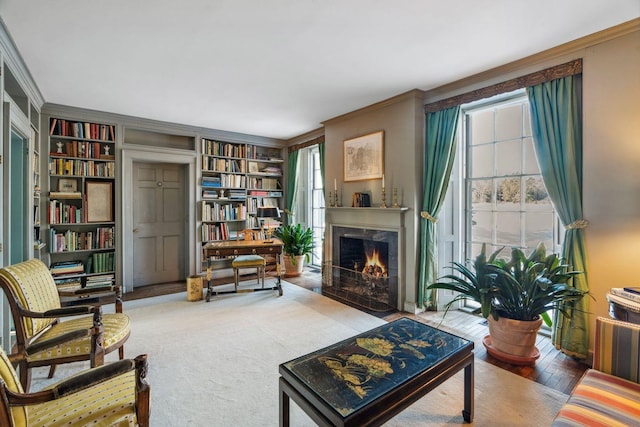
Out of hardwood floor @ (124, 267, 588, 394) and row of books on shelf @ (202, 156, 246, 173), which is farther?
row of books on shelf @ (202, 156, 246, 173)

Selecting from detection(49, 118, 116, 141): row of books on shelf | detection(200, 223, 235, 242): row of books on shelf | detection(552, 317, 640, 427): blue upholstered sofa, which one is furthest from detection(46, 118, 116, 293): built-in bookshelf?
detection(552, 317, 640, 427): blue upholstered sofa

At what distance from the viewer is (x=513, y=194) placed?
3119 mm

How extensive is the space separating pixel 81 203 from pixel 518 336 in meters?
5.41

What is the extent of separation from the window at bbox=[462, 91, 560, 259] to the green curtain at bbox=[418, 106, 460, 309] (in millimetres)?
299

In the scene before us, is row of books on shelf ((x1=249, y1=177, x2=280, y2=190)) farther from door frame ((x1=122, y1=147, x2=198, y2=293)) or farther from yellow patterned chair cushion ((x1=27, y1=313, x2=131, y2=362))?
yellow patterned chair cushion ((x1=27, y1=313, x2=131, y2=362))

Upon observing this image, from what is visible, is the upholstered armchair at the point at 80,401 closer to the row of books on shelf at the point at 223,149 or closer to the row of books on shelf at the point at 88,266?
the row of books on shelf at the point at 88,266

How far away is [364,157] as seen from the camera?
13.5 ft

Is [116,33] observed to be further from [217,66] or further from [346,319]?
[346,319]

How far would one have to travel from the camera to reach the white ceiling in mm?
1994

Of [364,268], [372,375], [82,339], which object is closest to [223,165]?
[364,268]

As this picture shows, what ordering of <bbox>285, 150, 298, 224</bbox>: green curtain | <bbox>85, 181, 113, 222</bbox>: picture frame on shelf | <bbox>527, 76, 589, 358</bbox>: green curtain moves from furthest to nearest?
<bbox>285, 150, 298, 224</bbox>: green curtain
<bbox>85, 181, 113, 222</bbox>: picture frame on shelf
<bbox>527, 76, 589, 358</bbox>: green curtain

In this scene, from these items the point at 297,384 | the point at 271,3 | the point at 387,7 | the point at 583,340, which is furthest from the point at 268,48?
the point at 583,340

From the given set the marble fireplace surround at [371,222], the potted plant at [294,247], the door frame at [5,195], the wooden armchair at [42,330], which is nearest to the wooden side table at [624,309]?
the marble fireplace surround at [371,222]

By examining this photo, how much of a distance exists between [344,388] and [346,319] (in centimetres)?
199
